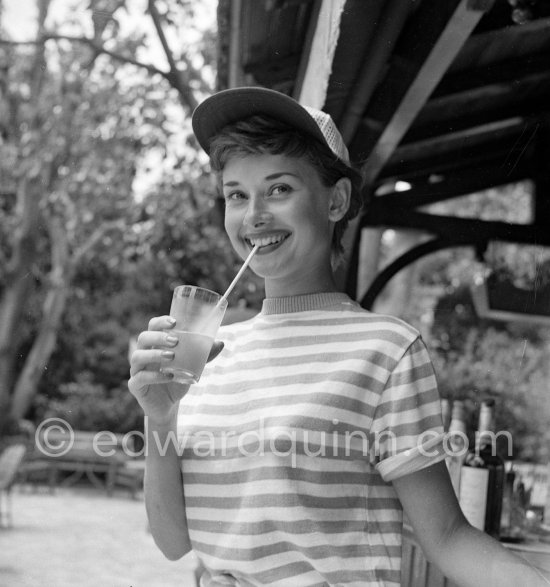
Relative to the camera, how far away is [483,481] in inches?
72.6

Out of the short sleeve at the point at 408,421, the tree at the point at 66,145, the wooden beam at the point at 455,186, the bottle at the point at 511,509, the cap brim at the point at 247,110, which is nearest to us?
the short sleeve at the point at 408,421

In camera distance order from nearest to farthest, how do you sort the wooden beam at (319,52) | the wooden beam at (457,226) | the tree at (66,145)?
the wooden beam at (319,52) → the wooden beam at (457,226) → the tree at (66,145)

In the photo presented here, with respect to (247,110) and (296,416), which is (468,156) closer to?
(247,110)

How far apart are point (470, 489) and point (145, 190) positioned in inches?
106

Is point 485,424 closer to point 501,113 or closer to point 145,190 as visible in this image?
point 501,113

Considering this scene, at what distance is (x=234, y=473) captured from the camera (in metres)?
1.10

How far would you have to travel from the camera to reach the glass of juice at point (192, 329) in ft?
3.52

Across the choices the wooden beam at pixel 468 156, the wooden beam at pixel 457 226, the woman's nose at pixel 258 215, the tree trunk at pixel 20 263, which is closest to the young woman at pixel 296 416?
the woman's nose at pixel 258 215

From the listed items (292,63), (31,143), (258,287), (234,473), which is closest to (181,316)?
(234,473)

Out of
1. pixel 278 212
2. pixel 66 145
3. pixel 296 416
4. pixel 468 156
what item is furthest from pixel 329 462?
pixel 66 145

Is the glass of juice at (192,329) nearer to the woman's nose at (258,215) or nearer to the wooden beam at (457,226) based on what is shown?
the woman's nose at (258,215)

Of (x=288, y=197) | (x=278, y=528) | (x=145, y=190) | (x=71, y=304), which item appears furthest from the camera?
(x=71, y=304)

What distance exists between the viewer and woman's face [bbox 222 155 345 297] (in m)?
1.15

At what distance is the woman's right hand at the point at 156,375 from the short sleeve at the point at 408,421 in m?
0.26
